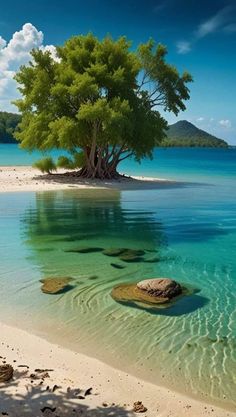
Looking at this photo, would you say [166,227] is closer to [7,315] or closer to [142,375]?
[7,315]

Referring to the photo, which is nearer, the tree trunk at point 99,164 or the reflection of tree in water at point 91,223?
the reflection of tree in water at point 91,223

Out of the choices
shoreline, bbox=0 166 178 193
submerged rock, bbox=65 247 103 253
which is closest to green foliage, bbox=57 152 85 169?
shoreline, bbox=0 166 178 193

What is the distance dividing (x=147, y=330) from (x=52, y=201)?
854 inches

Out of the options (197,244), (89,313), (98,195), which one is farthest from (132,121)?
(89,313)

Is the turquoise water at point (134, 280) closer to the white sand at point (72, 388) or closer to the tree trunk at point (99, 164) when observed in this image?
the white sand at point (72, 388)

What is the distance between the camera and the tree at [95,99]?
126 ft

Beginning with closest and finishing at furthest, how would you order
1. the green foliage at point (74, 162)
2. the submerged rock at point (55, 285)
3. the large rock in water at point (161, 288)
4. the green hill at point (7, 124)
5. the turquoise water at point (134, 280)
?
1. the turquoise water at point (134, 280)
2. the large rock in water at point (161, 288)
3. the submerged rock at point (55, 285)
4. the green foliage at point (74, 162)
5. the green hill at point (7, 124)

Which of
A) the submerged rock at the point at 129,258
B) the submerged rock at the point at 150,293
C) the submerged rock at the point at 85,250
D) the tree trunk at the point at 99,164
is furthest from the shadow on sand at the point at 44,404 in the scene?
the tree trunk at the point at 99,164

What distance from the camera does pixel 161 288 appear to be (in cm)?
1115

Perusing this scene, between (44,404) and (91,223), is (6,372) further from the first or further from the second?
(91,223)

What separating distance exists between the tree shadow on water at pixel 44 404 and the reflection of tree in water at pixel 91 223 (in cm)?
1071

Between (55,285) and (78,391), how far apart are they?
5.49m

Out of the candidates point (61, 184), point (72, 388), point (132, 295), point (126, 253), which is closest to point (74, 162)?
point (61, 184)

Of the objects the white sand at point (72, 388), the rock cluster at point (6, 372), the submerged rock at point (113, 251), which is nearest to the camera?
the white sand at point (72, 388)
